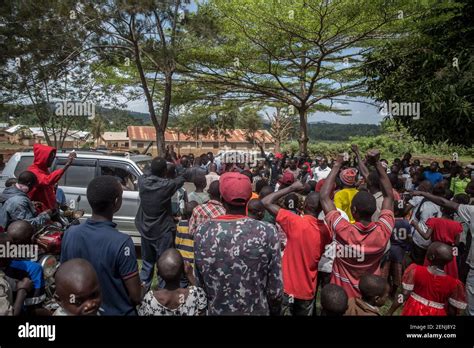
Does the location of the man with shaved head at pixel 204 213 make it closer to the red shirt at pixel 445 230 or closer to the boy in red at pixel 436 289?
the boy in red at pixel 436 289

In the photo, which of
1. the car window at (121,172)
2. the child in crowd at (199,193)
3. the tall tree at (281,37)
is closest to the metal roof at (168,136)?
the tall tree at (281,37)

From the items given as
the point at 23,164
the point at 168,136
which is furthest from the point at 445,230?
the point at 168,136

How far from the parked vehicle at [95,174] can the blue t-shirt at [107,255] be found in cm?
445

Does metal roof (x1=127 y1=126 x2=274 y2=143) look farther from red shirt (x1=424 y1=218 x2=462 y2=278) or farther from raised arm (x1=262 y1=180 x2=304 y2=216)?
raised arm (x1=262 y1=180 x2=304 y2=216)

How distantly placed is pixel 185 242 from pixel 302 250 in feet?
4.98

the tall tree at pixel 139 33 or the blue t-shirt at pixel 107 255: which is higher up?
the tall tree at pixel 139 33

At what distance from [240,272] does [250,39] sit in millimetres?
12515

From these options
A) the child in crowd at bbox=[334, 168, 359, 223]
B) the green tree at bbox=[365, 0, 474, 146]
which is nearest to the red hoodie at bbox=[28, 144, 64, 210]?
the child in crowd at bbox=[334, 168, 359, 223]

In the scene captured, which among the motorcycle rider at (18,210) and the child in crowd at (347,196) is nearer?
the motorcycle rider at (18,210)

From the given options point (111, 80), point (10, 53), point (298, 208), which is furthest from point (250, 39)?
point (298, 208)

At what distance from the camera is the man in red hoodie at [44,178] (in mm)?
5012

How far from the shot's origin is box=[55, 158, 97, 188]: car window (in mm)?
7168

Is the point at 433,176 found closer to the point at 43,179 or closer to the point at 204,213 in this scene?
the point at 204,213

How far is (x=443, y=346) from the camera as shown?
2826 mm
